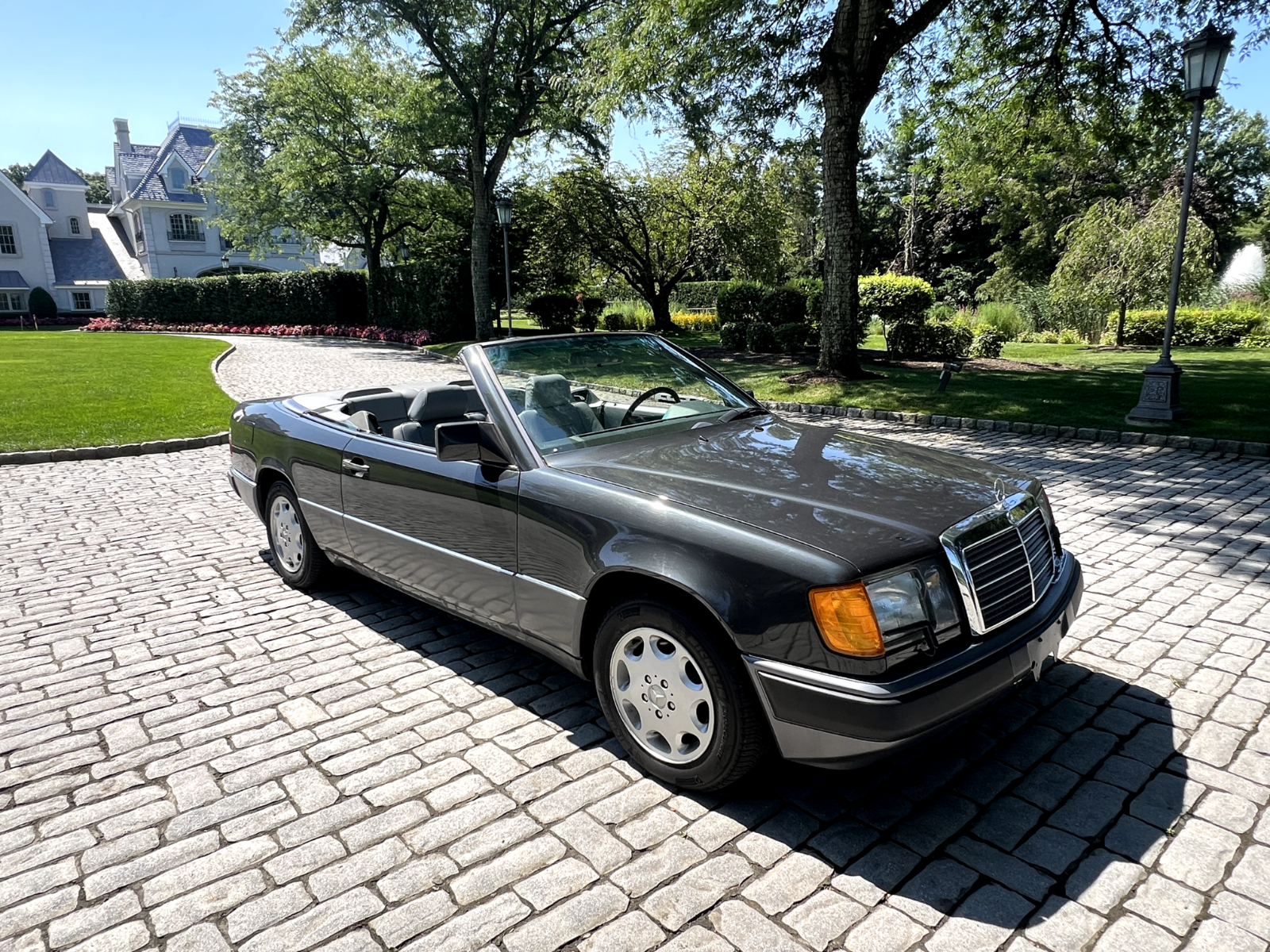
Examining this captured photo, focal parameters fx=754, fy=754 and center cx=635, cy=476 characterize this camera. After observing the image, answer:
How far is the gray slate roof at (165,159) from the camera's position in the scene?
4988cm

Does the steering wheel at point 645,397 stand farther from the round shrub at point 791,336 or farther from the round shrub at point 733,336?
the round shrub at point 733,336

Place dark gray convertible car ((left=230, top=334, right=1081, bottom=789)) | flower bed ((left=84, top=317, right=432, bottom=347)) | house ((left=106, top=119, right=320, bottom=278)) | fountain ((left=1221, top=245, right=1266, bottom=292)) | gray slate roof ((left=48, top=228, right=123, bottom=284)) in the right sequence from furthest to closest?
1. gray slate roof ((left=48, top=228, right=123, bottom=284))
2. house ((left=106, top=119, right=320, bottom=278))
3. fountain ((left=1221, top=245, right=1266, bottom=292))
4. flower bed ((left=84, top=317, right=432, bottom=347))
5. dark gray convertible car ((left=230, top=334, right=1081, bottom=789))

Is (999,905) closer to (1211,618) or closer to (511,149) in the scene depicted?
(1211,618)

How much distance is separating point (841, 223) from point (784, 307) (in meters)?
7.62

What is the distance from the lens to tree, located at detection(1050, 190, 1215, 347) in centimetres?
1964

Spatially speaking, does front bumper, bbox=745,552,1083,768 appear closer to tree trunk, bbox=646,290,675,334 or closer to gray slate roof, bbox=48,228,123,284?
tree trunk, bbox=646,290,675,334

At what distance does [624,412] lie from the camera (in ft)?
13.4

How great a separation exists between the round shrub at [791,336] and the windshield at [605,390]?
51.4 feet

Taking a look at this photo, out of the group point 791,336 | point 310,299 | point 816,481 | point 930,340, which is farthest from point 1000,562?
point 310,299

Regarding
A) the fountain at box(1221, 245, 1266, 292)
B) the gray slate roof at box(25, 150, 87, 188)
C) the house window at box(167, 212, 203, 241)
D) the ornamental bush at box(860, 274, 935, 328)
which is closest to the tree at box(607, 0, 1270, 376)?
the ornamental bush at box(860, 274, 935, 328)

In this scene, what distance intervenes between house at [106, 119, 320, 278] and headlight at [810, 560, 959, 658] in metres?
52.6

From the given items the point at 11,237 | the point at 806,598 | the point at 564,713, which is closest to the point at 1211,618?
the point at 806,598

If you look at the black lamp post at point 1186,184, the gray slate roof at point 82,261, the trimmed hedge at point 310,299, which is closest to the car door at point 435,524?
the black lamp post at point 1186,184

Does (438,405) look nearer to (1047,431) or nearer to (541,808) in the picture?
(541,808)
